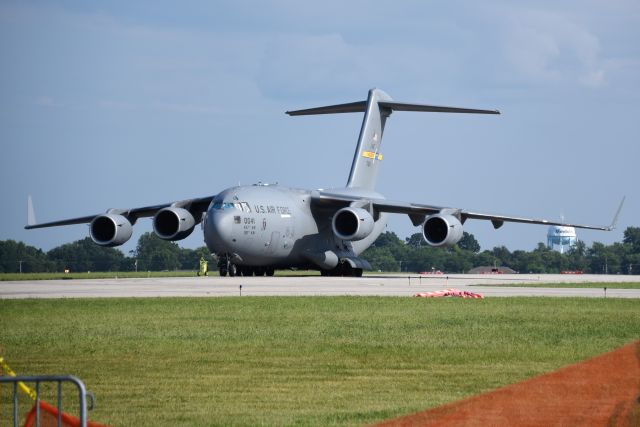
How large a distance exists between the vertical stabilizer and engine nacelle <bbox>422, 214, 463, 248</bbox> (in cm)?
876

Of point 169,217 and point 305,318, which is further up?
point 169,217

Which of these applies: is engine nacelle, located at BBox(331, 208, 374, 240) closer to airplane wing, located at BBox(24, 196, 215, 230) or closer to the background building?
airplane wing, located at BBox(24, 196, 215, 230)

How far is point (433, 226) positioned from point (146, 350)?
33.5 meters

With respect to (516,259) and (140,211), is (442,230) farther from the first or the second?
(516,259)

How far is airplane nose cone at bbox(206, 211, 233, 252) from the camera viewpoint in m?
48.6

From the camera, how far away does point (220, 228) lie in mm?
48594

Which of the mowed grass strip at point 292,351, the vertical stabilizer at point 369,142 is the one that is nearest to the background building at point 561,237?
the vertical stabilizer at point 369,142

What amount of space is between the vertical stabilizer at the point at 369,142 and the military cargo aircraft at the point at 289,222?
4.0 inches

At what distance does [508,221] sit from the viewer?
179 feet

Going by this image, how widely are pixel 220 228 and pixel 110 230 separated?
6.05 m

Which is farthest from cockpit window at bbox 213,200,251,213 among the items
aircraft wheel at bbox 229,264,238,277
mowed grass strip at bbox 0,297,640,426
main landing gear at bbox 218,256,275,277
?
mowed grass strip at bbox 0,297,640,426

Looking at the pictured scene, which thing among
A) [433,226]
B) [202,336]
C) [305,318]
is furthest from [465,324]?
[433,226]

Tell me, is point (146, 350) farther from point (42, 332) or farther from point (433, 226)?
point (433, 226)

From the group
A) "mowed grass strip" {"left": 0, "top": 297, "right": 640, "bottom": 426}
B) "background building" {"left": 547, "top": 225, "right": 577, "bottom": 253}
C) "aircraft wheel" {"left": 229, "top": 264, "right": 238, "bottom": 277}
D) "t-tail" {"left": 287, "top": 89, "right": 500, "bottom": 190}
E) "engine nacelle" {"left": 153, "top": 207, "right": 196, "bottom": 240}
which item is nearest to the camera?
"mowed grass strip" {"left": 0, "top": 297, "right": 640, "bottom": 426}
